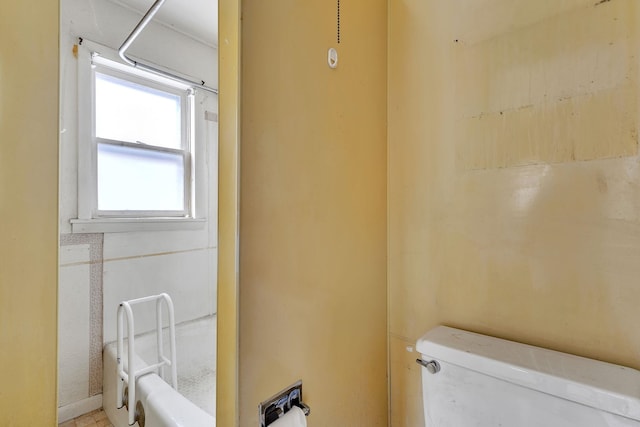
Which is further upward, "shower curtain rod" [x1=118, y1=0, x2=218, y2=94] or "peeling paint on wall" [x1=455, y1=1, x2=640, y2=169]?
"shower curtain rod" [x1=118, y1=0, x2=218, y2=94]

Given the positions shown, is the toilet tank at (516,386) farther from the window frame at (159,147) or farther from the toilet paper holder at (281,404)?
the window frame at (159,147)

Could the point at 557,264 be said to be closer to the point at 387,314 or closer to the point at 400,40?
the point at 387,314

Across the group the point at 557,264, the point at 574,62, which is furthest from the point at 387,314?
the point at 574,62

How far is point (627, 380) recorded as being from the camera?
0.61 meters

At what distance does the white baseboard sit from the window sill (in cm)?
85

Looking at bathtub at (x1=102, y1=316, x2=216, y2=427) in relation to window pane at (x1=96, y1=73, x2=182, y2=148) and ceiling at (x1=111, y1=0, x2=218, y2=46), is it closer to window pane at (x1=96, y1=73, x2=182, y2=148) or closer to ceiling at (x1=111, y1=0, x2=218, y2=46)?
window pane at (x1=96, y1=73, x2=182, y2=148)

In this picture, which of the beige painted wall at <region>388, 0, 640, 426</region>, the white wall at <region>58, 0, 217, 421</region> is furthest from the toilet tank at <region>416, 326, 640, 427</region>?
the white wall at <region>58, 0, 217, 421</region>

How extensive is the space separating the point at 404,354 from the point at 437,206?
1.77 feet

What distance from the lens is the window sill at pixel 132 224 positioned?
1.40 meters

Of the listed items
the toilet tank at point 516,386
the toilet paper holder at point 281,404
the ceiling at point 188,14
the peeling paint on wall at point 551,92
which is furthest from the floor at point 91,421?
the ceiling at point 188,14

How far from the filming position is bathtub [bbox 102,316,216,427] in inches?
40.9

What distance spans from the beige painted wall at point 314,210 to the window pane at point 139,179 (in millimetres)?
1363

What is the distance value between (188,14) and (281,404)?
199 cm

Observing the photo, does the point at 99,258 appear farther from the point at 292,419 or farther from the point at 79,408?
the point at 292,419
